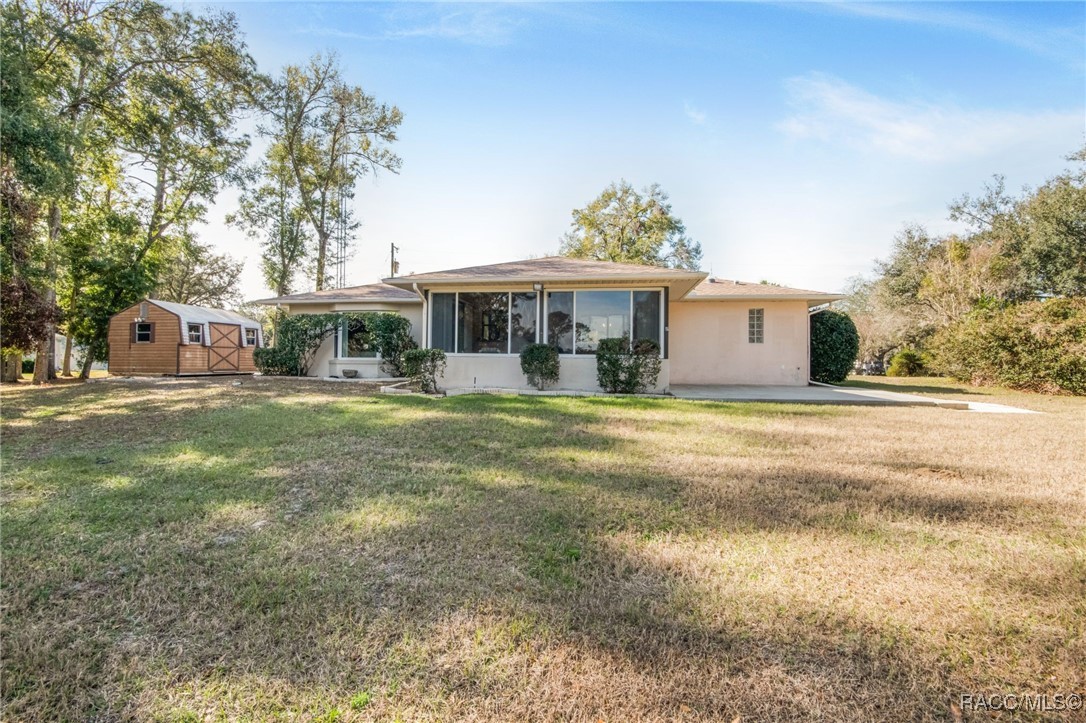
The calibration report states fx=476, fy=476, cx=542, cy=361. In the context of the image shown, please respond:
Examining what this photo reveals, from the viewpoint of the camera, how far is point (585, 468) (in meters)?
4.35

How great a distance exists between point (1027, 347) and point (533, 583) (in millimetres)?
16371

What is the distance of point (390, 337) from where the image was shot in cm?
1404

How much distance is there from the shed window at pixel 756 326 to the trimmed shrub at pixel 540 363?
6.31 m

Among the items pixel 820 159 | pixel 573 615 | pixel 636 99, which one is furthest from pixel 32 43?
pixel 820 159

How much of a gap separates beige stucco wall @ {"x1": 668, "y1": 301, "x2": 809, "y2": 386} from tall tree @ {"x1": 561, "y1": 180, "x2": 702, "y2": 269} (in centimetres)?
1350

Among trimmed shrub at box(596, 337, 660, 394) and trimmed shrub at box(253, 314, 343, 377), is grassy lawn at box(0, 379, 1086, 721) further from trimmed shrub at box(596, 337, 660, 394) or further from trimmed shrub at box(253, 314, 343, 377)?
trimmed shrub at box(253, 314, 343, 377)

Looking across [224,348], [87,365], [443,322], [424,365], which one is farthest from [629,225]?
[87,365]

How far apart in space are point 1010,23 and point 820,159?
450 centimetres

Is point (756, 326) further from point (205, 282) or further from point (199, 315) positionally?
point (205, 282)

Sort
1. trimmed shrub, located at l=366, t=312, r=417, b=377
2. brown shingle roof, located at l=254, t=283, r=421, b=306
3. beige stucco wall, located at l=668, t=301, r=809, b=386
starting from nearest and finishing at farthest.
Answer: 1. beige stucco wall, located at l=668, t=301, r=809, b=386
2. trimmed shrub, located at l=366, t=312, r=417, b=377
3. brown shingle roof, located at l=254, t=283, r=421, b=306

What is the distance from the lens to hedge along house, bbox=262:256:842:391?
35.2 ft

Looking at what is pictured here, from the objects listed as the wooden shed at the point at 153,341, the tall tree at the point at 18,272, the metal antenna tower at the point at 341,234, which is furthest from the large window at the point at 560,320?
the metal antenna tower at the point at 341,234

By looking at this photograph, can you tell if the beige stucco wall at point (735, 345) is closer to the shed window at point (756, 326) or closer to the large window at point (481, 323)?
the shed window at point (756, 326)

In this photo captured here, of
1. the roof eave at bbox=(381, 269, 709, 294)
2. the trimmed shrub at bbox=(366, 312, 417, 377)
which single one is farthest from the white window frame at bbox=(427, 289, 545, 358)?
Answer: the trimmed shrub at bbox=(366, 312, 417, 377)
